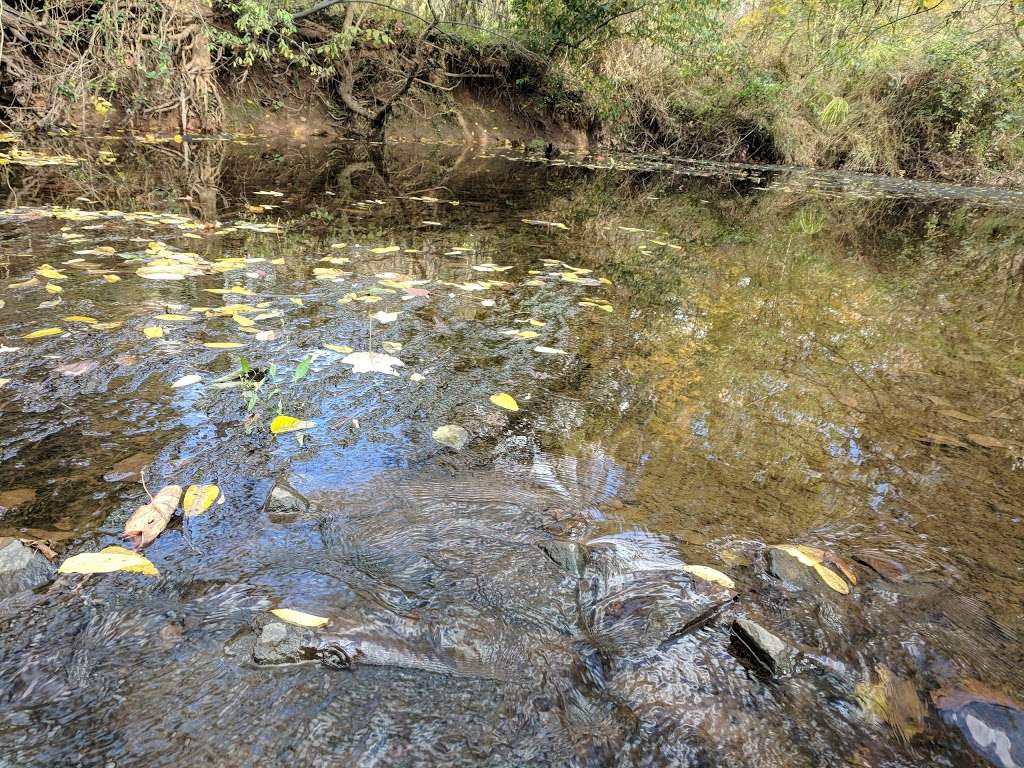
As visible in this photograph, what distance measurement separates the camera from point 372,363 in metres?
1.91

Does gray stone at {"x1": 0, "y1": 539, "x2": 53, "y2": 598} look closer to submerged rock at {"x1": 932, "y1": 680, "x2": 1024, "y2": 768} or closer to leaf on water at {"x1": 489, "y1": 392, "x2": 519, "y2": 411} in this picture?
leaf on water at {"x1": 489, "y1": 392, "x2": 519, "y2": 411}

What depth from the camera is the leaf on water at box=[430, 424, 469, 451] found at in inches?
60.6

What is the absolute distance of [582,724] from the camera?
848 millimetres

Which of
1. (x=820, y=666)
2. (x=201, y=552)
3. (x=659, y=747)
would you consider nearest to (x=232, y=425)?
(x=201, y=552)

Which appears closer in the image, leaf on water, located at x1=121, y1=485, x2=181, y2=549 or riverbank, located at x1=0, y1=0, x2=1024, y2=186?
leaf on water, located at x1=121, y1=485, x2=181, y2=549

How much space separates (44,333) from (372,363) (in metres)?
1.13

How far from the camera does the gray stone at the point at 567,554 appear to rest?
3.76 ft

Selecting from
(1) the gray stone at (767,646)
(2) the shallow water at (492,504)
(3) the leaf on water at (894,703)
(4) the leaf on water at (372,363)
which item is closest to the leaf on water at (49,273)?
(2) the shallow water at (492,504)

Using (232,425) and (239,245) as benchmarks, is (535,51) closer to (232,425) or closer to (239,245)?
(239,245)

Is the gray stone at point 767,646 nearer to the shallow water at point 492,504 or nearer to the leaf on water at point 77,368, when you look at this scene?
the shallow water at point 492,504

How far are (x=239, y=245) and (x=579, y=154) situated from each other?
1014cm

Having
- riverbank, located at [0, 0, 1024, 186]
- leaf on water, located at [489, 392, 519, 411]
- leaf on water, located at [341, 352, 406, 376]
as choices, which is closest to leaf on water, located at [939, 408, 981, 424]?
leaf on water, located at [489, 392, 519, 411]

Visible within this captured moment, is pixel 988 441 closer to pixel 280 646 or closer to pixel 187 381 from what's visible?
pixel 280 646

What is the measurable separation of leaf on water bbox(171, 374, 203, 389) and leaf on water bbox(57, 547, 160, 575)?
736 mm
